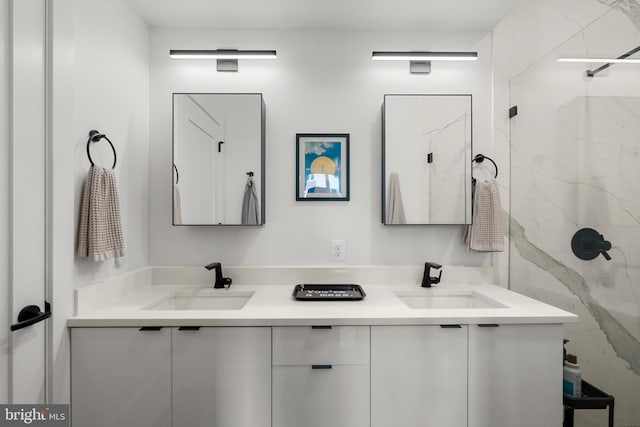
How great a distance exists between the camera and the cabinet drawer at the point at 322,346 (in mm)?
1252

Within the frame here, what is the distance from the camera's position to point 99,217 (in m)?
1.32

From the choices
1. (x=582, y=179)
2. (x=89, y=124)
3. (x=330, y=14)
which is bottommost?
(x=582, y=179)

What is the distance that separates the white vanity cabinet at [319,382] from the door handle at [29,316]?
2.68ft

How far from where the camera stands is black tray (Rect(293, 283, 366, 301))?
4.85ft

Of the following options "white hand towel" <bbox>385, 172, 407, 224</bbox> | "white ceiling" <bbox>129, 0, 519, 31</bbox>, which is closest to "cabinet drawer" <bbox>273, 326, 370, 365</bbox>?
"white hand towel" <bbox>385, 172, 407, 224</bbox>

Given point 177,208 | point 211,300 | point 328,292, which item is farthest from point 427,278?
point 177,208

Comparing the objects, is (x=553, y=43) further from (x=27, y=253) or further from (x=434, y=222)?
(x=27, y=253)

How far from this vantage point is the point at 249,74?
1.85 m

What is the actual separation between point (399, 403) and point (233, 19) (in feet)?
6.95

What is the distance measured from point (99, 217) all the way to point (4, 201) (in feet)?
1.16

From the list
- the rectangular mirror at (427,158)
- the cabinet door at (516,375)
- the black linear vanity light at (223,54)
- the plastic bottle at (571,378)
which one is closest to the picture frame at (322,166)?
the rectangular mirror at (427,158)

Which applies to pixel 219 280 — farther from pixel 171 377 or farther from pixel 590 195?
pixel 590 195

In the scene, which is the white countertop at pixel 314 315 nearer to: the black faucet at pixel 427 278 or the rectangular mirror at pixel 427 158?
the black faucet at pixel 427 278

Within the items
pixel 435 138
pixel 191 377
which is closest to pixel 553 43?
pixel 435 138
